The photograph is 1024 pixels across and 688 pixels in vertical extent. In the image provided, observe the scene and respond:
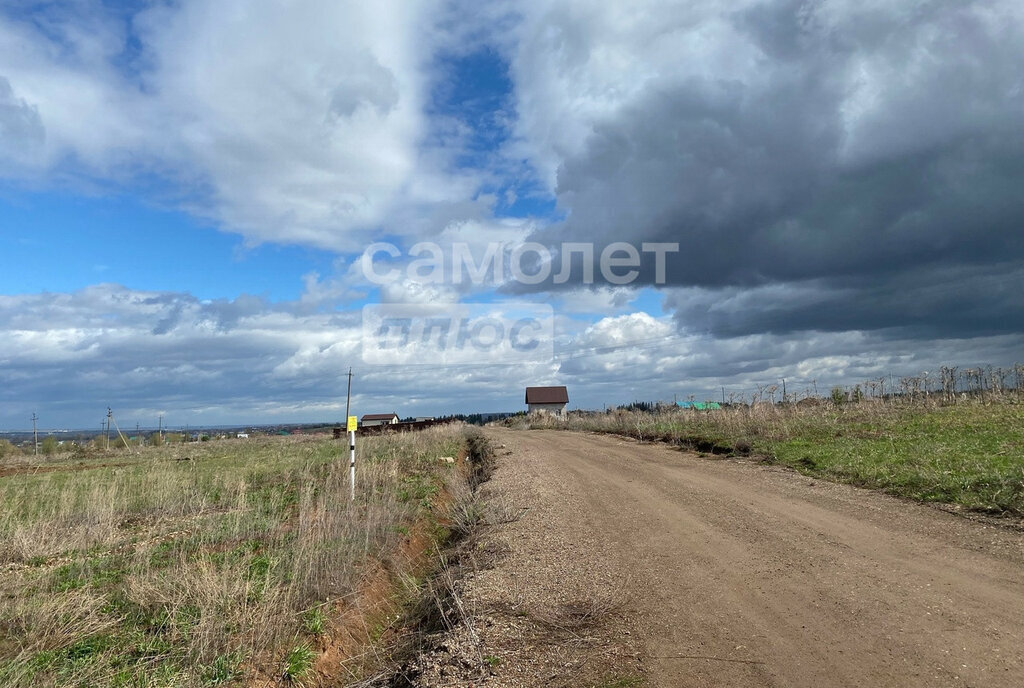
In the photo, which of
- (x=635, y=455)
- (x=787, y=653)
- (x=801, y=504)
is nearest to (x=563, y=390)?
(x=635, y=455)

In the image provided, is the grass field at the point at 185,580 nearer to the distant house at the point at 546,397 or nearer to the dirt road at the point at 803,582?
the dirt road at the point at 803,582

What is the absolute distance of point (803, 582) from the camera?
6.72 m

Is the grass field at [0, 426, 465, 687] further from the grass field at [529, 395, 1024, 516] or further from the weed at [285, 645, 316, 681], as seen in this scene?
the grass field at [529, 395, 1024, 516]

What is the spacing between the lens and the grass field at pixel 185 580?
5.97m

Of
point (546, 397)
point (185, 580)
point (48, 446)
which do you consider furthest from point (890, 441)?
point (546, 397)

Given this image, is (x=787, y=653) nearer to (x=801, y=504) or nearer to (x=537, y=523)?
(x=537, y=523)

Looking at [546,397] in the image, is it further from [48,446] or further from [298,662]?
[298,662]

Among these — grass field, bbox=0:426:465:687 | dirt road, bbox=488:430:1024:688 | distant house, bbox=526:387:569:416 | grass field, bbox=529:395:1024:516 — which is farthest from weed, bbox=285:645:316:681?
distant house, bbox=526:387:569:416

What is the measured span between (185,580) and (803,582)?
274 inches

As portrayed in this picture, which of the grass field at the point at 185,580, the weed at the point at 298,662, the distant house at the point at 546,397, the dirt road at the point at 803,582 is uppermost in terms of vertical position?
the distant house at the point at 546,397

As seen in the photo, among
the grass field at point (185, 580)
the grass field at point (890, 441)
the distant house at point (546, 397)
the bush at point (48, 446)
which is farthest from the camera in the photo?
the distant house at point (546, 397)

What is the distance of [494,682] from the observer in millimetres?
4930

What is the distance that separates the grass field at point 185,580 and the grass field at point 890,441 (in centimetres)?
901

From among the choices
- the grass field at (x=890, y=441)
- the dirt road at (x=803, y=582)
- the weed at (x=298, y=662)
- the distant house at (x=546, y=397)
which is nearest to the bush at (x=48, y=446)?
the grass field at (x=890, y=441)
